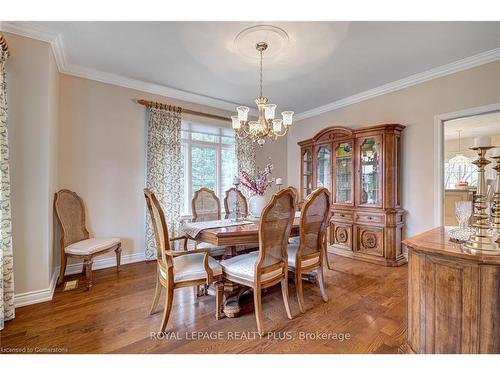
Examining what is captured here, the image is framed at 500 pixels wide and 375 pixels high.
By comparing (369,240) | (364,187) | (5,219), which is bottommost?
(369,240)

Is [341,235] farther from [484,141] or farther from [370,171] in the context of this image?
[484,141]

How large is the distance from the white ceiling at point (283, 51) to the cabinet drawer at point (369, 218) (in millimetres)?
1957

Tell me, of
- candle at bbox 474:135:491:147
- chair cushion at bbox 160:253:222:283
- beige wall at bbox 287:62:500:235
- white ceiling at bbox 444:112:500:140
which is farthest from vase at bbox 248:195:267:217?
white ceiling at bbox 444:112:500:140

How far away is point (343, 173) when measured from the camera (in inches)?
155

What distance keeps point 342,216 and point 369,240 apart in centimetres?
54

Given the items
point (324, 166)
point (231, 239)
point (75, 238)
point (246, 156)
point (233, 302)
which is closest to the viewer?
point (231, 239)

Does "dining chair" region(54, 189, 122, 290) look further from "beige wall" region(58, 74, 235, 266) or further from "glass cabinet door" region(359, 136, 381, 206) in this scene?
"glass cabinet door" region(359, 136, 381, 206)

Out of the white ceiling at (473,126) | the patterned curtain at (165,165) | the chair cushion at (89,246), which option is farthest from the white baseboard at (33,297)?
the white ceiling at (473,126)

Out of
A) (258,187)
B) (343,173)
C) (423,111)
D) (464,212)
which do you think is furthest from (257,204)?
(423,111)

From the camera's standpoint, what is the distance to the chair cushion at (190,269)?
1.88 metres

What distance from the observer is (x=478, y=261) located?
3.92 feet

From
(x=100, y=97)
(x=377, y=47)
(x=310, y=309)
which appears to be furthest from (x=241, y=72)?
(x=310, y=309)
